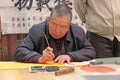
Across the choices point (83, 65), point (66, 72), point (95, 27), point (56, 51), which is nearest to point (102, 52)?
point (95, 27)

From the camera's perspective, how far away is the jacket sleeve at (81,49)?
2.02 metres

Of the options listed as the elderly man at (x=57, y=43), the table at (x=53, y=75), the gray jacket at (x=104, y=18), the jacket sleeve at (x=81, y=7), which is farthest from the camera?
the jacket sleeve at (x=81, y=7)

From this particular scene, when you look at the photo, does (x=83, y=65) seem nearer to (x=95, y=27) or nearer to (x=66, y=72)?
(x=66, y=72)

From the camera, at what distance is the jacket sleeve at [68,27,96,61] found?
202cm

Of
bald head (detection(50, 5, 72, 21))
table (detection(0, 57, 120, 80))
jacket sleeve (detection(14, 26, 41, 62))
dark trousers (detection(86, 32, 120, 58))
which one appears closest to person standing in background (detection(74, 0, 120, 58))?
dark trousers (detection(86, 32, 120, 58))

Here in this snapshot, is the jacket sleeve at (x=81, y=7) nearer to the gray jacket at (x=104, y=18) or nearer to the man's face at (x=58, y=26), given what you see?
the gray jacket at (x=104, y=18)

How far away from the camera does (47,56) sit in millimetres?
1829

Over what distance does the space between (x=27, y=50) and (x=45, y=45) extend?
0.18 meters

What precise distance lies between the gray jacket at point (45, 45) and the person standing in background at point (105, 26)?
25 cm

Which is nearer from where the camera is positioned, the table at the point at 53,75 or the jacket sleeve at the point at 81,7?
the table at the point at 53,75

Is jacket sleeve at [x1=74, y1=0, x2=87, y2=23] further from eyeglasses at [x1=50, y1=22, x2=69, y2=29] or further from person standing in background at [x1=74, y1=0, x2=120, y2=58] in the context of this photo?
eyeglasses at [x1=50, y1=22, x2=69, y2=29]

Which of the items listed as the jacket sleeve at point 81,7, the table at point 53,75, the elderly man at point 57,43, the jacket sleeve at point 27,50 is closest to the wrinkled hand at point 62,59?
the elderly man at point 57,43

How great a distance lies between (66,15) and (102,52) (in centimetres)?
59

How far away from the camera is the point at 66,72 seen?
5.16 ft
